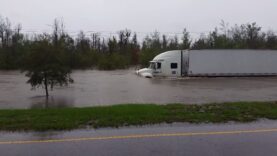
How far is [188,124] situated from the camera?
9195 mm

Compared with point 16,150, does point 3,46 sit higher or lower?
higher

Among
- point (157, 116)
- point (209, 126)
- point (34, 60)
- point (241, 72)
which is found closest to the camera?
point (209, 126)

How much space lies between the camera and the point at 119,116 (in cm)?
1017

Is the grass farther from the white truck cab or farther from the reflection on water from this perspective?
the white truck cab

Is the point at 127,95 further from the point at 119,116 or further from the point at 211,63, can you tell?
the point at 211,63

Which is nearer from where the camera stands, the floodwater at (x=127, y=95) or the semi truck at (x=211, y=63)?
the floodwater at (x=127, y=95)

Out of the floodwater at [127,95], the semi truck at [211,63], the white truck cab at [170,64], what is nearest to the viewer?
the floodwater at [127,95]

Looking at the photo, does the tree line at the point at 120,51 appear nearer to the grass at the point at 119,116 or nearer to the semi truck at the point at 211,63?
the semi truck at the point at 211,63

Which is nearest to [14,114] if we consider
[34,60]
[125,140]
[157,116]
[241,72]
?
[157,116]

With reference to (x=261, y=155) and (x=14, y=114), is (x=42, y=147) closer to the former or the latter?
(x=261, y=155)

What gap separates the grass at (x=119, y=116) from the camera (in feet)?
29.6

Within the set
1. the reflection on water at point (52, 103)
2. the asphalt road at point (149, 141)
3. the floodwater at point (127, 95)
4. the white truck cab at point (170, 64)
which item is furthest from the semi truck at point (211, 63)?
the asphalt road at point (149, 141)

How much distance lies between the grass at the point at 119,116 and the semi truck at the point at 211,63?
30947 millimetres

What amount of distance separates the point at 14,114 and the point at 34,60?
10.5 m
